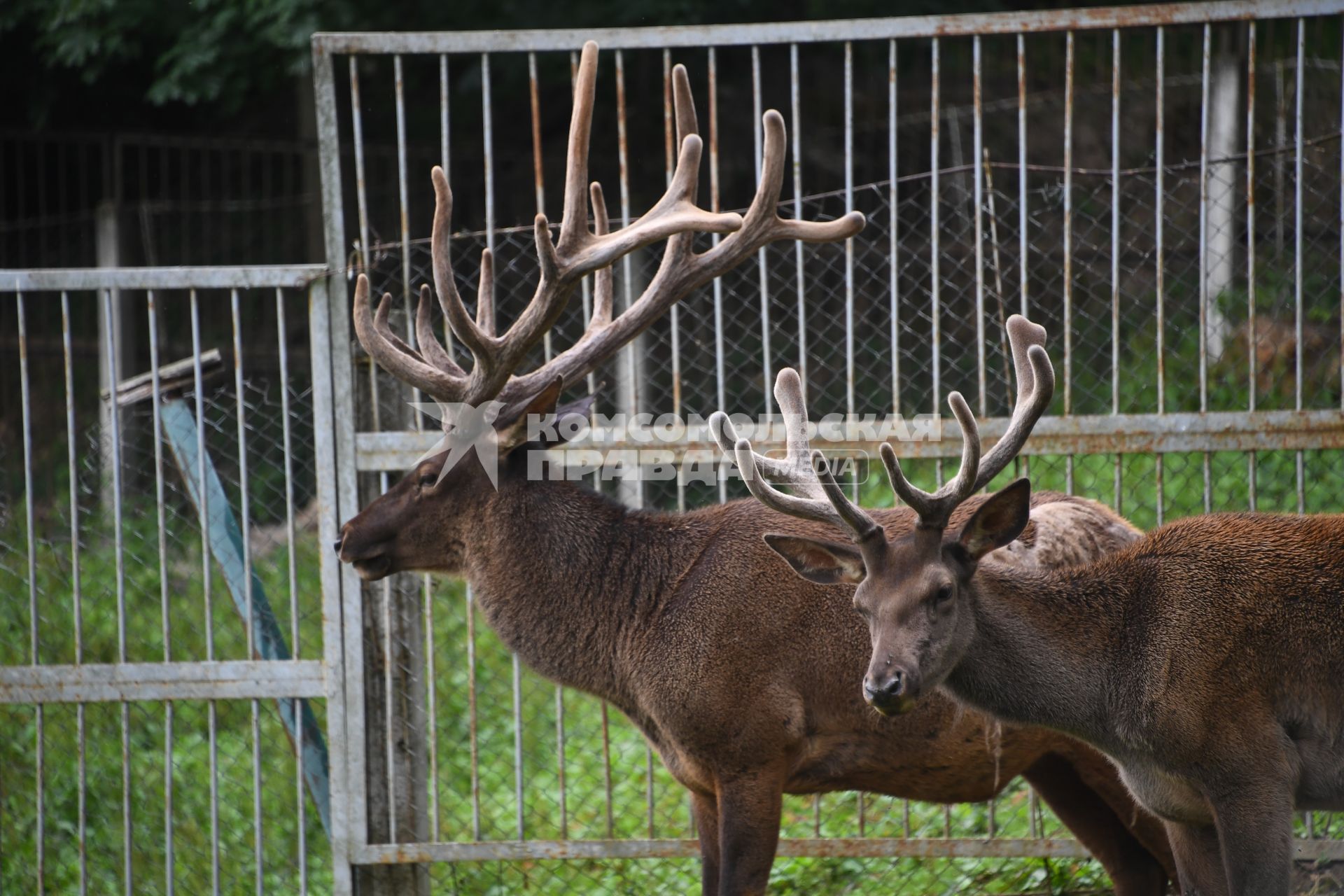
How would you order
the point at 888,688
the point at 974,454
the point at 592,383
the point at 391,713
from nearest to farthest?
the point at 888,688 < the point at 974,454 < the point at 391,713 < the point at 592,383

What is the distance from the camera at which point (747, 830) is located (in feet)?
16.3

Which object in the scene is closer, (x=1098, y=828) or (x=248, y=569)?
(x=1098, y=828)

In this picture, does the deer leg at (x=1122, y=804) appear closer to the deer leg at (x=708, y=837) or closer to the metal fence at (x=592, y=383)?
the metal fence at (x=592, y=383)

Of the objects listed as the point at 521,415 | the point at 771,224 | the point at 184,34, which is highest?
the point at 184,34

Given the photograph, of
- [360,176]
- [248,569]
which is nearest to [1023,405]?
[360,176]

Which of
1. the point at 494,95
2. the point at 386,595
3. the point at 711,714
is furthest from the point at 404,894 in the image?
the point at 494,95

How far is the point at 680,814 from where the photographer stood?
7.09m

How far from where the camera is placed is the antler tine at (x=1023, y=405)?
432 cm

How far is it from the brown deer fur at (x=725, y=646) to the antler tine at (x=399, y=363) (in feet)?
0.98

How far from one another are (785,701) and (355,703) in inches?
78.4

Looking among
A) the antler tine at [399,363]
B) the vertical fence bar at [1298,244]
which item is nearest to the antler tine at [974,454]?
the vertical fence bar at [1298,244]

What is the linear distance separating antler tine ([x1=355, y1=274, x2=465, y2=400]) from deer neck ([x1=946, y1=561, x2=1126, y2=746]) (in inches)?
88.7

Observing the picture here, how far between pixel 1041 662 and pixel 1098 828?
1.43 metres
